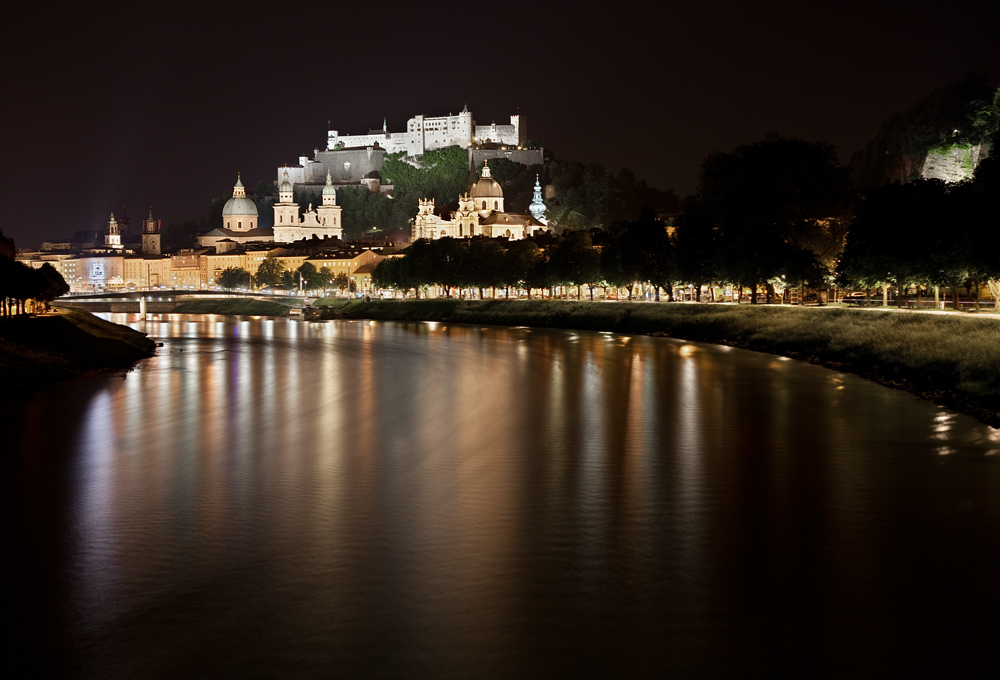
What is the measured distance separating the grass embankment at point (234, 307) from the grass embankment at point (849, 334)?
141 feet

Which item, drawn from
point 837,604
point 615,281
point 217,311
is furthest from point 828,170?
point 217,311

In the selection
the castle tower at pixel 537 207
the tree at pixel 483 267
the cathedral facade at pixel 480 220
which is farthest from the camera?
the castle tower at pixel 537 207

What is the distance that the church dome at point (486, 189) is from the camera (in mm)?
148125

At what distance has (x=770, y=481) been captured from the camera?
16.5 m

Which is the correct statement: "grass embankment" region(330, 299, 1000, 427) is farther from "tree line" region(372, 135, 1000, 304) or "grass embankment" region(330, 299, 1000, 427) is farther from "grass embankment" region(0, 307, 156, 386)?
"grass embankment" region(0, 307, 156, 386)

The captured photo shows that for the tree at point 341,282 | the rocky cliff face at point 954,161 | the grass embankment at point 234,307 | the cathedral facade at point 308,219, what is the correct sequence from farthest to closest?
1. the cathedral facade at point 308,219
2. the tree at point 341,282
3. the grass embankment at point 234,307
4. the rocky cliff face at point 954,161

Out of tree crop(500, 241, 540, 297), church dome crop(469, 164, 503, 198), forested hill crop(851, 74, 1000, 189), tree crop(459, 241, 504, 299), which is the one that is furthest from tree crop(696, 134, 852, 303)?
church dome crop(469, 164, 503, 198)

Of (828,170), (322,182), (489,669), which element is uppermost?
(322,182)

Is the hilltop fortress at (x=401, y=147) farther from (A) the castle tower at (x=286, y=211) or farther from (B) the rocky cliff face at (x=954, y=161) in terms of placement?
(B) the rocky cliff face at (x=954, y=161)

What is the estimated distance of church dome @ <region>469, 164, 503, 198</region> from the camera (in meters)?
148

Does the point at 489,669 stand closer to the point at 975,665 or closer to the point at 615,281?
the point at 975,665

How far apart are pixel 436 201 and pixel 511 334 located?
10821cm

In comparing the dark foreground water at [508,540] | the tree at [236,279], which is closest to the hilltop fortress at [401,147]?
the tree at [236,279]

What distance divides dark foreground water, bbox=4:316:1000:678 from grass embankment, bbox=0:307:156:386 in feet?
21.1
